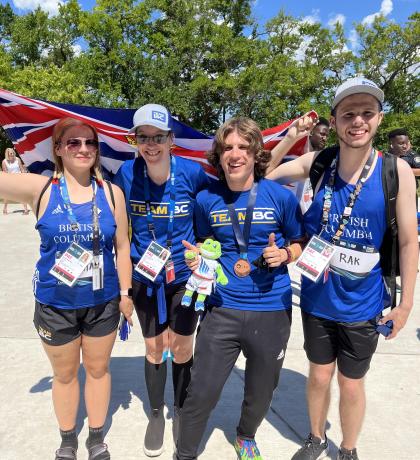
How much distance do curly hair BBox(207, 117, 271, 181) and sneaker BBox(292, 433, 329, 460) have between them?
1.66m

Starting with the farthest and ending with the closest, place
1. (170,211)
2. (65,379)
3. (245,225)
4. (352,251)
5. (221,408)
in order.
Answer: (221,408), (170,211), (65,379), (245,225), (352,251)

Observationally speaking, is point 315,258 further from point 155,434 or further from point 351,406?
point 155,434

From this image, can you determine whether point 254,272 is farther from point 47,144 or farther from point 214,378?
point 47,144

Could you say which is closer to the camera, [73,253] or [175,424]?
[73,253]

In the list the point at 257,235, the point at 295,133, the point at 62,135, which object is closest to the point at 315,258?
the point at 257,235

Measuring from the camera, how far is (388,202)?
209 centimetres

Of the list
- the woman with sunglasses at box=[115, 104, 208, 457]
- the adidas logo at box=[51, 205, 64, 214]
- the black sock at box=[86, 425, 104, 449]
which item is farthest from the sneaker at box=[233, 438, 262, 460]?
the adidas logo at box=[51, 205, 64, 214]

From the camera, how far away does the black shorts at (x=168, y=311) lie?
8.82 ft

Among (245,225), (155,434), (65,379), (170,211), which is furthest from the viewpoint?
(155,434)

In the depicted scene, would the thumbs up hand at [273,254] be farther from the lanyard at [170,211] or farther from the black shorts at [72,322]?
the black shorts at [72,322]

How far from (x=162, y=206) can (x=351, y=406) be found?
161 centimetres

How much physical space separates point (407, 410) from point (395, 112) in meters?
34.0

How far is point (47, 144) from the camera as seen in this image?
3.26m

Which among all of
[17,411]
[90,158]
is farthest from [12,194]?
[17,411]
